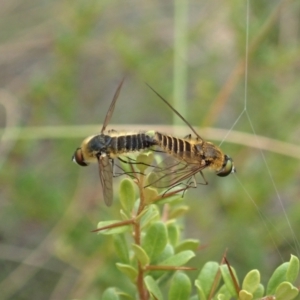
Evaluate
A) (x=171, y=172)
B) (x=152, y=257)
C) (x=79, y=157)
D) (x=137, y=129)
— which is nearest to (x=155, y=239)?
(x=152, y=257)

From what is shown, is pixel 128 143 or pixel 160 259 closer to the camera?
pixel 160 259

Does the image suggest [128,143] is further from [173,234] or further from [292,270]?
[292,270]

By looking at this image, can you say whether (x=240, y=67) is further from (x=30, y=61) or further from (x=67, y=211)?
(x=30, y=61)

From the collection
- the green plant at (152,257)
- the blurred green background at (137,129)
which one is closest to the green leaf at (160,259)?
the green plant at (152,257)

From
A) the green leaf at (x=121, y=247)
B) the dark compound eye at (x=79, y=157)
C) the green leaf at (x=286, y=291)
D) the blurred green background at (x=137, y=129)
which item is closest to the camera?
the green leaf at (x=286, y=291)

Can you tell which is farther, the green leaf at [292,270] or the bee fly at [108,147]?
the bee fly at [108,147]

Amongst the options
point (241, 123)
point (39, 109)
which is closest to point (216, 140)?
point (241, 123)

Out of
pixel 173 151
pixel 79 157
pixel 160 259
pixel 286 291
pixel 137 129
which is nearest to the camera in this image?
pixel 286 291

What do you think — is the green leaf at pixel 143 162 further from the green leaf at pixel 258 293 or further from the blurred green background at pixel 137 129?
the blurred green background at pixel 137 129
